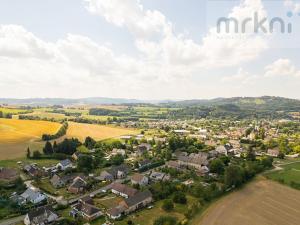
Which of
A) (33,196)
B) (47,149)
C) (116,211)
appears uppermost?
(47,149)

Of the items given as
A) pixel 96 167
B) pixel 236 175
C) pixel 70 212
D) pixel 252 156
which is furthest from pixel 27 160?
pixel 252 156

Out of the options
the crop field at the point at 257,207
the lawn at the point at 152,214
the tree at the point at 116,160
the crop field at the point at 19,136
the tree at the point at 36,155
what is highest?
the crop field at the point at 19,136

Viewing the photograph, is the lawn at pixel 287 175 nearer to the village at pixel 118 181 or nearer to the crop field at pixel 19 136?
the village at pixel 118 181

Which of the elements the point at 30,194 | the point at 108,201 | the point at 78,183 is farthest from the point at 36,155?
the point at 108,201

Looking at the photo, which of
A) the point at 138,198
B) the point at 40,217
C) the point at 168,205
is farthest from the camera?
the point at 138,198

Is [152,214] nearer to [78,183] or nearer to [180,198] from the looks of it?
[180,198]

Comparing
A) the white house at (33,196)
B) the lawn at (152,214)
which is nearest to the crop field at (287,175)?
the lawn at (152,214)
